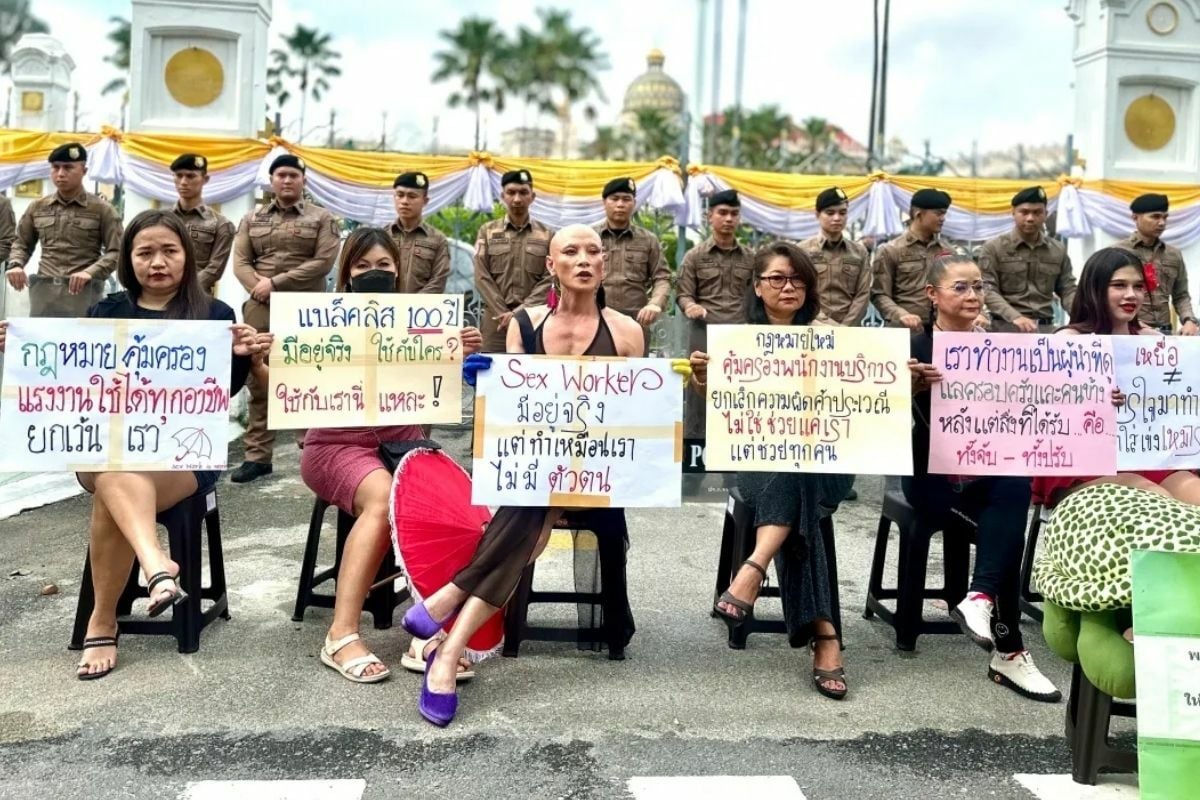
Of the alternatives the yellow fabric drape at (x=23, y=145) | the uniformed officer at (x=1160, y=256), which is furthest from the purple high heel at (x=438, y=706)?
the yellow fabric drape at (x=23, y=145)

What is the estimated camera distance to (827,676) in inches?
141

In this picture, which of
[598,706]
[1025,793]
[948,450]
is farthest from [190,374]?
[1025,793]

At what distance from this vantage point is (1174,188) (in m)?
10.3

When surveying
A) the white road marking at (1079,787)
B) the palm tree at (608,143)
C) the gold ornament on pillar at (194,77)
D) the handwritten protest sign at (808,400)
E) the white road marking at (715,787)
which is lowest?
the white road marking at (715,787)

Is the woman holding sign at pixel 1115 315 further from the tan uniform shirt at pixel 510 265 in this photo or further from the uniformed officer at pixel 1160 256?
the tan uniform shirt at pixel 510 265

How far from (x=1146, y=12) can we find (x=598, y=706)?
10.8 metres

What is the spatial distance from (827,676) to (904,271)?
181 inches

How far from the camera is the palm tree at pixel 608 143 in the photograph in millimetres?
48709

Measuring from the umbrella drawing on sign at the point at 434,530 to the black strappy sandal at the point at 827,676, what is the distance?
3.82 feet

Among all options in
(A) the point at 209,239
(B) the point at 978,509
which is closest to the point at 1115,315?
(B) the point at 978,509

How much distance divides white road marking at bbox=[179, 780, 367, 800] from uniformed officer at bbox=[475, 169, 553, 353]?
16.1ft

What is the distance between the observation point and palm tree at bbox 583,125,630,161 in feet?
160

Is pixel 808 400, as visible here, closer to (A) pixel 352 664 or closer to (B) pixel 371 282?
(B) pixel 371 282

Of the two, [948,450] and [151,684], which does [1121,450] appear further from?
[151,684]
